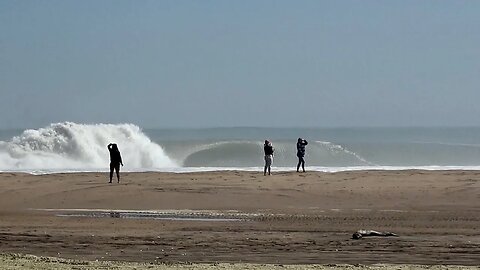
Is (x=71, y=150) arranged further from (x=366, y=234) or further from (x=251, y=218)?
(x=366, y=234)

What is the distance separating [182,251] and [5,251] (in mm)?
2625

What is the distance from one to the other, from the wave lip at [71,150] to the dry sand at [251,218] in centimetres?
1382

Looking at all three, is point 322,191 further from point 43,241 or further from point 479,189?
point 43,241

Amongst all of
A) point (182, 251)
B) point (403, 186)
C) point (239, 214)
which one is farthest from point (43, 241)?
point (403, 186)

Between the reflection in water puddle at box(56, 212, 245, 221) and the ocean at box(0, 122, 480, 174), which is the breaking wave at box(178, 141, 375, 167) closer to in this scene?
the ocean at box(0, 122, 480, 174)

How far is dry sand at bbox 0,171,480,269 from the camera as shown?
12680 millimetres

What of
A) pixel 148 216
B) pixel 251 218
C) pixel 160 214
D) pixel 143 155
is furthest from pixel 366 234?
pixel 143 155

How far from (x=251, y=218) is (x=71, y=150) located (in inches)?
1110

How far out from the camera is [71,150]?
4453 cm

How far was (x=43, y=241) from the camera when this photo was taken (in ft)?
46.2

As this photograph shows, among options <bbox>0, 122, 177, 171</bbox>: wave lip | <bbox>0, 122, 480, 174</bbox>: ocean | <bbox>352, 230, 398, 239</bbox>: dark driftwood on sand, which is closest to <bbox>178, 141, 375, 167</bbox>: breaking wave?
<bbox>0, 122, 480, 174</bbox>: ocean

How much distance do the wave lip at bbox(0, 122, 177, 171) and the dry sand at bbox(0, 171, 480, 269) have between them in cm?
1382

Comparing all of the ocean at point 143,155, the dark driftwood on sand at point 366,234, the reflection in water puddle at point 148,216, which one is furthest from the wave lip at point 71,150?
the dark driftwood on sand at point 366,234

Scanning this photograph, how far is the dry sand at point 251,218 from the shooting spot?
41.6 feet
